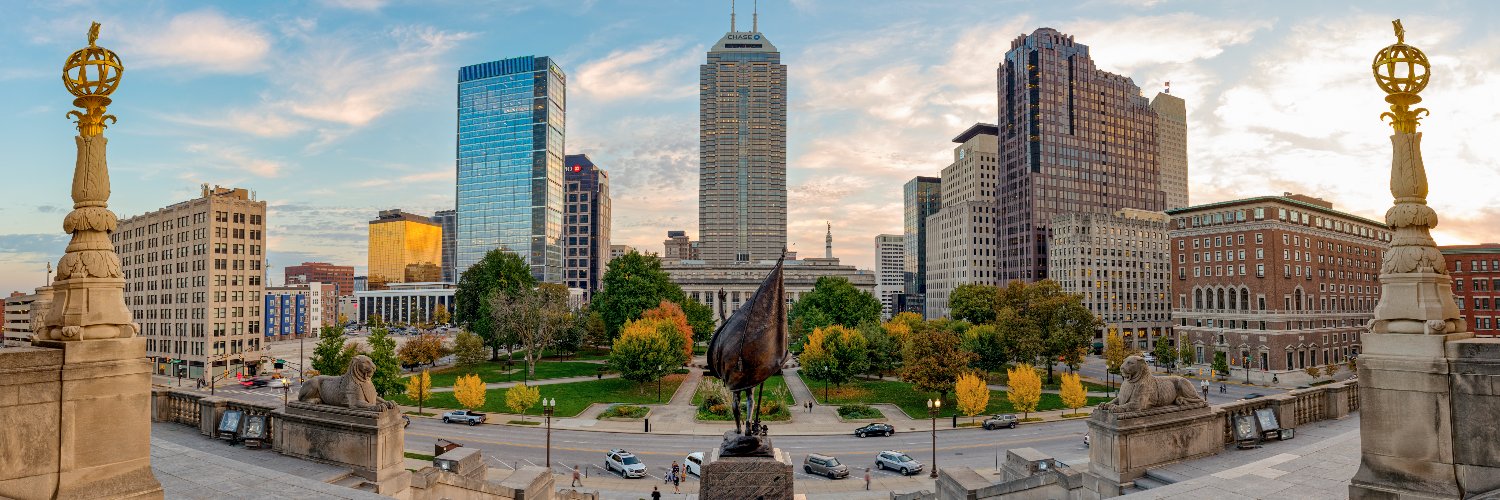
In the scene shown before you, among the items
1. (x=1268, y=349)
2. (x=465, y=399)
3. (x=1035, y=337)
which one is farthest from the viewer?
(x=1268, y=349)

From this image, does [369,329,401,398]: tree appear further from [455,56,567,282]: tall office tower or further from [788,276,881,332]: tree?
[455,56,567,282]: tall office tower

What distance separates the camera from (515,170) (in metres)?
195

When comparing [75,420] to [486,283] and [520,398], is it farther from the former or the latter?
[486,283]

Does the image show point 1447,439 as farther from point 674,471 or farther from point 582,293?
point 582,293

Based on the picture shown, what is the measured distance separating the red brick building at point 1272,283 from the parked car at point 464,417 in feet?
259

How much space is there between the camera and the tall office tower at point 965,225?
483 feet

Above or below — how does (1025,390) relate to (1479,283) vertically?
below

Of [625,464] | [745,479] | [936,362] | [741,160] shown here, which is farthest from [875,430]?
[741,160]

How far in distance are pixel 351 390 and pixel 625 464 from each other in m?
20.4

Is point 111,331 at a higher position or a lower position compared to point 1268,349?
higher

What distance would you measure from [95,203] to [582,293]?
630 feet

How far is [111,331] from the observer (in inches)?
333

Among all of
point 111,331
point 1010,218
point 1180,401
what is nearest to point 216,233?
point 111,331

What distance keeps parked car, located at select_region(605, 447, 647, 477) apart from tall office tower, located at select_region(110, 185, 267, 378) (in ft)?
226
